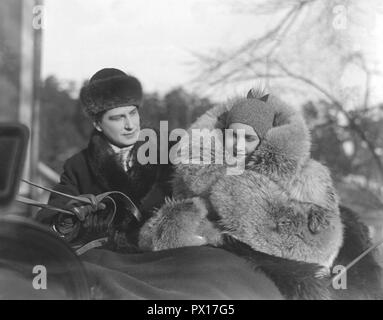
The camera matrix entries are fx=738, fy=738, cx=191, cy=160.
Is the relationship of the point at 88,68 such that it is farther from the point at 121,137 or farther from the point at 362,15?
the point at 362,15

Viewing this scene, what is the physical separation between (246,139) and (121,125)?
518mm

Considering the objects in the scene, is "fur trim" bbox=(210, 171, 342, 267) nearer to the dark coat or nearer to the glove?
the dark coat

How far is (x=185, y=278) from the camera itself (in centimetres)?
295

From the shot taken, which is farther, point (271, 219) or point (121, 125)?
point (121, 125)

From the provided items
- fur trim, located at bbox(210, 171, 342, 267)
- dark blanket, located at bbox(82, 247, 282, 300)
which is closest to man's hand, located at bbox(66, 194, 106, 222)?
dark blanket, located at bbox(82, 247, 282, 300)

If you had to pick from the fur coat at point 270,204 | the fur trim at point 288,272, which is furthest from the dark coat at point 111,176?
the fur trim at point 288,272

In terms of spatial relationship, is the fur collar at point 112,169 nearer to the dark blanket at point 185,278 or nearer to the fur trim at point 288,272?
the dark blanket at point 185,278

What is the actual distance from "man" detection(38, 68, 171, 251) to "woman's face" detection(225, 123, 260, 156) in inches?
11.3

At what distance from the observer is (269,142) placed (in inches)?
115

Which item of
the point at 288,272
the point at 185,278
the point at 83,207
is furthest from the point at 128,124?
the point at 288,272

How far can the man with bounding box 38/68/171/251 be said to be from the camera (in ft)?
9.91

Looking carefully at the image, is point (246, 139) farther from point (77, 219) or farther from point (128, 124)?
point (77, 219)

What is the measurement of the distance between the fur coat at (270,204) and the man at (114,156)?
0.45ft
